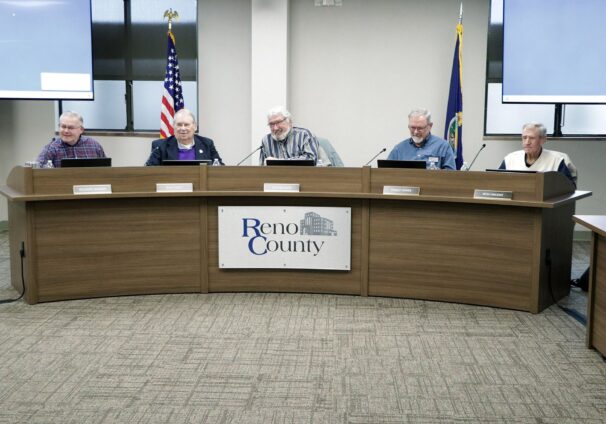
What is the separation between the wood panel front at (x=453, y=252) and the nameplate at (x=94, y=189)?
1.68 m

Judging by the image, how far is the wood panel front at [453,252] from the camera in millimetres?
4258

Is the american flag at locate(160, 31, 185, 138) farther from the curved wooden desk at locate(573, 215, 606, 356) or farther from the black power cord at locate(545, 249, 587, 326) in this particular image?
the curved wooden desk at locate(573, 215, 606, 356)

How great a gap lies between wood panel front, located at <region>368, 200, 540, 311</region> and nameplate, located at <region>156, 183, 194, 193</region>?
3.93ft

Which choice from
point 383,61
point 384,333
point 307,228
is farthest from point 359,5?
point 384,333

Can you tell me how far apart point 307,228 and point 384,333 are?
1.02 m

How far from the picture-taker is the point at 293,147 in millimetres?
5324

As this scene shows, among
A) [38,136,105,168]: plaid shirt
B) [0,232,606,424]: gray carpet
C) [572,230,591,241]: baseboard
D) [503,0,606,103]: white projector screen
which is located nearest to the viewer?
[0,232,606,424]: gray carpet

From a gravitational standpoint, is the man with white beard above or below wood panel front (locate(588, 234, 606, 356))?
above

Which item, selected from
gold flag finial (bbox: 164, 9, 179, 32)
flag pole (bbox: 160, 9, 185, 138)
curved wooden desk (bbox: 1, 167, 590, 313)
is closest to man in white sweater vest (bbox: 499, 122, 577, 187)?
curved wooden desk (bbox: 1, 167, 590, 313)

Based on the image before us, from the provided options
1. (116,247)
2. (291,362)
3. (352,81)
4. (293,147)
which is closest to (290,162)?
(293,147)

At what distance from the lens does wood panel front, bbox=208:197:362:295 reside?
15.1 ft

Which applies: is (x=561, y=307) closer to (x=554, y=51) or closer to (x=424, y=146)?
(x=424, y=146)

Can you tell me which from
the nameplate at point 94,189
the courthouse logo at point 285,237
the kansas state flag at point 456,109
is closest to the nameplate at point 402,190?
the courthouse logo at point 285,237

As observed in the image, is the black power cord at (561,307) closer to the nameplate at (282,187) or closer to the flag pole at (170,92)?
the nameplate at (282,187)
